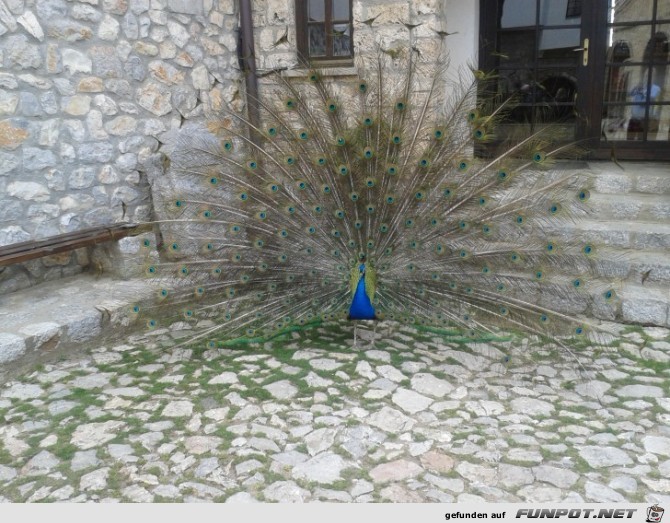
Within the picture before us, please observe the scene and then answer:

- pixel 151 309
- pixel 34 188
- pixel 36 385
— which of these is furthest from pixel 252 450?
pixel 34 188

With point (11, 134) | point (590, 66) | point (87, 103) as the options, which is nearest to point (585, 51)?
point (590, 66)

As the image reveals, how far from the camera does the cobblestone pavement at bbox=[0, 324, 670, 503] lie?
112 inches

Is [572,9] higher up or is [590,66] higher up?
[572,9]

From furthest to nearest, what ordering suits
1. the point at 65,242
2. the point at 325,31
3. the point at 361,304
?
1. the point at 325,31
2. the point at 65,242
3. the point at 361,304

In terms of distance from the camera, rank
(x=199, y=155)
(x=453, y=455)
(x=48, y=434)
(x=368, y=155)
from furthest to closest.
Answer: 1. (x=199, y=155)
2. (x=368, y=155)
3. (x=48, y=434)
4. (x=453, y=455)

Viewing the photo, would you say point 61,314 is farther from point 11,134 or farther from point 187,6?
point 187,6

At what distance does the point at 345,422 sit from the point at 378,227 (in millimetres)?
1209

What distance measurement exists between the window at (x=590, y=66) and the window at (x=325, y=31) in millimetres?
1412

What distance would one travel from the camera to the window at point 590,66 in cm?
635

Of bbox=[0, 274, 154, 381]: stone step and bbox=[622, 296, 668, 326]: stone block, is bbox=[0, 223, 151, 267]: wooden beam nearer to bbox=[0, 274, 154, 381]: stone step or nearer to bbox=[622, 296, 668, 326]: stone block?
bbox=[0, 274, 154, 381]: stone step

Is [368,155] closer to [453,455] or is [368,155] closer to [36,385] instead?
[453,455]

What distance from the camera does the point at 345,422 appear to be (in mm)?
3410

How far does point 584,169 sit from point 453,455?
382cm

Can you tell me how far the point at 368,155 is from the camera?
3938 mm
